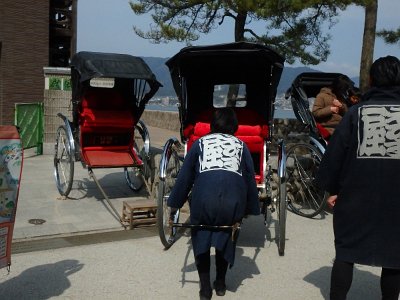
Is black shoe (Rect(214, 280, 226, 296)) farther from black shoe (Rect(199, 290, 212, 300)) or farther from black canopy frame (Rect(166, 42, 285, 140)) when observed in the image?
black canopy frame (Rect(166, 42, 285, 140))

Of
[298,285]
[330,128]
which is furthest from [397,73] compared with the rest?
[330,128]

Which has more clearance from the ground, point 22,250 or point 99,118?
point 99,118

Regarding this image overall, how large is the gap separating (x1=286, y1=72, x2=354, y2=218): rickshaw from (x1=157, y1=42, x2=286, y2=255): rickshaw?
800 mm

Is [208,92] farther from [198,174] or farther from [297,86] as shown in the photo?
[198,174]

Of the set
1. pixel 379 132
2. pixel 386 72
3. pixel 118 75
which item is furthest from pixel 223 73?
pixel 379 132

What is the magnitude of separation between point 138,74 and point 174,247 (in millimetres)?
2710

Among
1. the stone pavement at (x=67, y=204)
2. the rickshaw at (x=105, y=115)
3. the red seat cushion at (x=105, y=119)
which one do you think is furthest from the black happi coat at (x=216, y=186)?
the red seat cushion at (x=105, y=119)

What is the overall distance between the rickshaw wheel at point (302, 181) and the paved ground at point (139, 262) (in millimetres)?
283

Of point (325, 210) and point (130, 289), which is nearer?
point (130, 289)

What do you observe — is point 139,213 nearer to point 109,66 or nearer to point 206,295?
point 206,295

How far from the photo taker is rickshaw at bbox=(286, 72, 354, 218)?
5965mm

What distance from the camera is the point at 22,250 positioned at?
14.1ft

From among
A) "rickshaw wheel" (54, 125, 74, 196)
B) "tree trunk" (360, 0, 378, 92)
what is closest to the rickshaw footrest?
"rickshaw wheel" (54, 125, 74, 196)

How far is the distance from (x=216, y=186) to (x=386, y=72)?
1.27 metres
